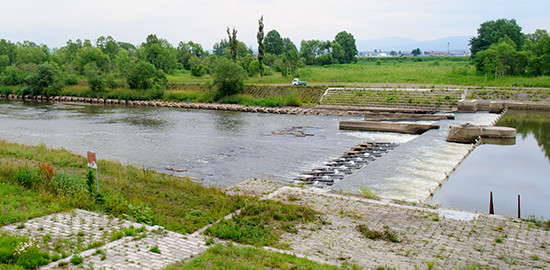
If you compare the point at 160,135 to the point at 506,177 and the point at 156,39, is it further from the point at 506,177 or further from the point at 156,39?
the point at 156,39

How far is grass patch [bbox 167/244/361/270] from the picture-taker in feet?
29.5

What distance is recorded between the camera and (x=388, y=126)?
1428 inches

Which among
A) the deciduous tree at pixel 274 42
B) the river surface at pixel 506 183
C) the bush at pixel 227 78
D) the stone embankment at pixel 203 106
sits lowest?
the river surface at pixel 506 183

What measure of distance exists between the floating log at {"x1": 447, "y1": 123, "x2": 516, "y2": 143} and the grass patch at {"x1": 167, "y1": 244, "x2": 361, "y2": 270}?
23.2 meters

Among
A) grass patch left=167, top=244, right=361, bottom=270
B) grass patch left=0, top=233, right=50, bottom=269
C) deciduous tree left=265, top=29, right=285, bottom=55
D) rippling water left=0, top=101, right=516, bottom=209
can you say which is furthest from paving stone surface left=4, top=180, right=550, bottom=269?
deciduous tree left=265, top=29, right=285, bottom=55

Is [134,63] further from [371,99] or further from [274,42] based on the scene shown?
[274,42]

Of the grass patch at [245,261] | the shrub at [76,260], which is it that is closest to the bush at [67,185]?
the shrub at [76,260]

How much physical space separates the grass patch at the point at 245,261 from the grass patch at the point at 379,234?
2.20 metres

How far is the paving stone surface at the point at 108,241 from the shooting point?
9180mm

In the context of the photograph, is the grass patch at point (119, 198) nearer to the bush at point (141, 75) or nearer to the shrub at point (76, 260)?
the shrub at point (76, 260)

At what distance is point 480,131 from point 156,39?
8618cm

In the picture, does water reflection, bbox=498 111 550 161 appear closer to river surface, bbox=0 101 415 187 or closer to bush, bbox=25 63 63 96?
river surface, bbox=0 101 415 187

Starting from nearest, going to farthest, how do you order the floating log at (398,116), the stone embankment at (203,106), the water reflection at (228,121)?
the water reflection at (228,121), the floating log at (398,116), the stone embankment at (203,106)

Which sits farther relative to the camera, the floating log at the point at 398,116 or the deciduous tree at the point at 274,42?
the deciduous tree at the point at 274,42
